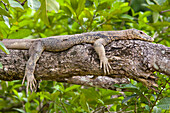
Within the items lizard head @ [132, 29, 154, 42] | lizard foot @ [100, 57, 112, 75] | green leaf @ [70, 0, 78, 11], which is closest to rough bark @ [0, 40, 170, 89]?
lizard foot @ [100, 57, 112, 75]

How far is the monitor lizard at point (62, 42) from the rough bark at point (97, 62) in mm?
93

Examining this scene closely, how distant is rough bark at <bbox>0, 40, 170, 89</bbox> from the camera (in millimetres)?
2357

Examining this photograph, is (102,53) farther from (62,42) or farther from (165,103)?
(165,103)

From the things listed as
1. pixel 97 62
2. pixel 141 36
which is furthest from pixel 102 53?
pixel 141 36

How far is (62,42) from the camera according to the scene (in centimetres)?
315

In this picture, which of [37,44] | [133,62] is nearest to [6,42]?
[37,44]

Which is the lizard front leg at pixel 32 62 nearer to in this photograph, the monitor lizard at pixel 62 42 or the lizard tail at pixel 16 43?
the monitor lizard at pixel 62 42

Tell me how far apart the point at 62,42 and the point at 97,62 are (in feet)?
2.68

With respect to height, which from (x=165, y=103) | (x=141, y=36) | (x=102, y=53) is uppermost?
(x=141, y=36)

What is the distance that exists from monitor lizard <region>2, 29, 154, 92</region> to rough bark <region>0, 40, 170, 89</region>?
0.30 ft

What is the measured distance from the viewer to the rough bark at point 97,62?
7.73ft

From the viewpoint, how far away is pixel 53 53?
2959 mm

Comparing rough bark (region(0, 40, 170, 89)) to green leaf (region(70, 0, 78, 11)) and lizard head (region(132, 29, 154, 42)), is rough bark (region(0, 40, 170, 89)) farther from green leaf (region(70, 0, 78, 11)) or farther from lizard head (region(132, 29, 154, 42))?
green leaf (region(70, 0, 78, 11))

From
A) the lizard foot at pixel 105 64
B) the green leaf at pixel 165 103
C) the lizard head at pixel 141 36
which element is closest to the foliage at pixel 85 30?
the green leaf at pixel 165 103
